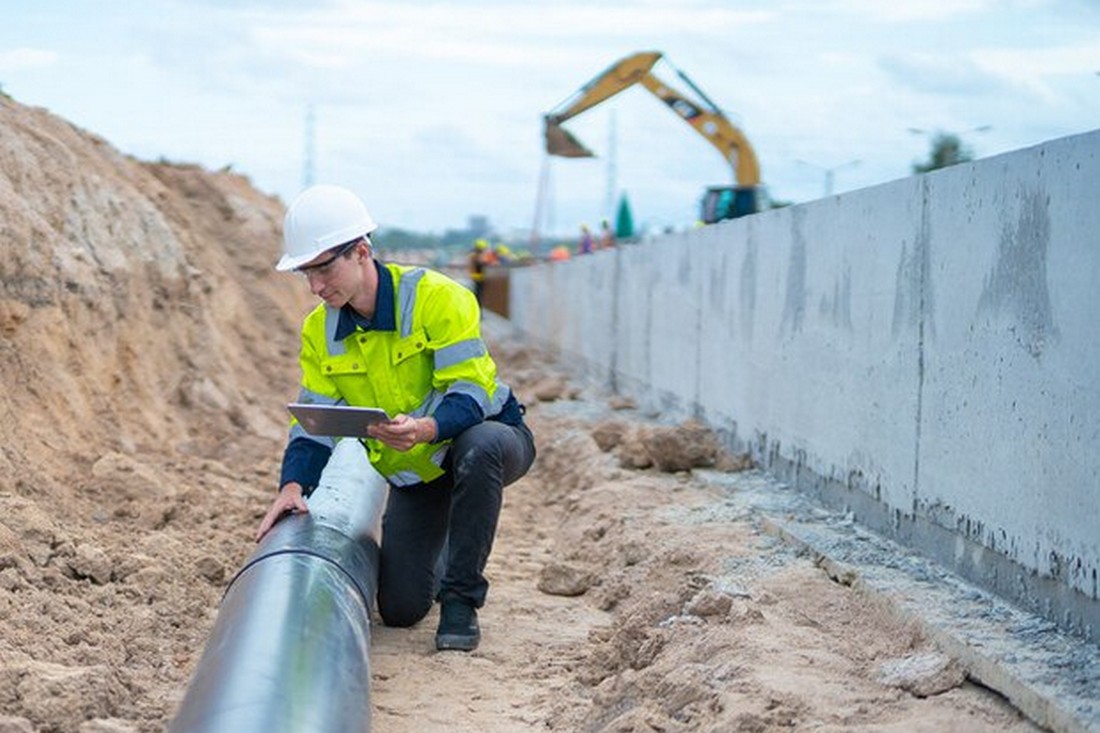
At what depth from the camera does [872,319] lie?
6.55 metres

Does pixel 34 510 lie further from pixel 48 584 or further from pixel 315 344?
pixel 315 344

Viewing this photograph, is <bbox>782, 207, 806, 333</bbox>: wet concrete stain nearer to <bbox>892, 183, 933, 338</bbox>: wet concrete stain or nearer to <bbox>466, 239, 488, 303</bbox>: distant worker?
<bbox>892, 183, 933, 338</bbox>: wet concrete stain

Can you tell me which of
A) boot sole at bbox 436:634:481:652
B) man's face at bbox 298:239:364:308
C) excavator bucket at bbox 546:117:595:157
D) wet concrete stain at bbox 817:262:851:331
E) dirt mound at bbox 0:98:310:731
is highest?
excavator bucket at bbox 546:117:595:157

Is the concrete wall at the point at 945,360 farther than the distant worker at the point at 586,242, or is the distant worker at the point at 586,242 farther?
the distant worker at the point at 586,242

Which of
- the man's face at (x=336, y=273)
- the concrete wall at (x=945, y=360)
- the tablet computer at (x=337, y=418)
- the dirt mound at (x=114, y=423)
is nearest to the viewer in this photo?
the concrete wall at (x=945, y=360)

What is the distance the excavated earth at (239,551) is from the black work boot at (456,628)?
0.28 ft

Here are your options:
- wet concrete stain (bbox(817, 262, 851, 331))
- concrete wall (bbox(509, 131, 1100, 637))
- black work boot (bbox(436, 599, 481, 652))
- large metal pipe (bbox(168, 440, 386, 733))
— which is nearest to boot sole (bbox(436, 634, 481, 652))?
black work boot (bbox(436, 599, 481, 652))

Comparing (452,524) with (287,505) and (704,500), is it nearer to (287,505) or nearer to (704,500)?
(287,505)

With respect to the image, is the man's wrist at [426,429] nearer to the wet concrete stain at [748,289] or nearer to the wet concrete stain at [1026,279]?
the wet concrete stain at [1026,279]

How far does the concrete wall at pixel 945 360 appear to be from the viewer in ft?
14.7

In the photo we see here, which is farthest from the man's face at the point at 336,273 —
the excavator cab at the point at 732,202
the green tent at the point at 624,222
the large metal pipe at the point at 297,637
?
the green tent at the point at 624,222

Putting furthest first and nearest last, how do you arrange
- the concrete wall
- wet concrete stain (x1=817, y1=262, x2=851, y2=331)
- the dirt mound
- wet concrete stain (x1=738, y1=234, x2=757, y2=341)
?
wet concrete stain (x1=738, y1=234, x2=757, y2=341), wet concrete stain (x1=817, y1=262, x2=851, y2=331), the dirt mound, the concrete wall

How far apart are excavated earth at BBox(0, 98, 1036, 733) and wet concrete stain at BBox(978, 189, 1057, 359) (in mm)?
1050

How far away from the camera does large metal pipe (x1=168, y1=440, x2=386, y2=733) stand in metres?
3.60
